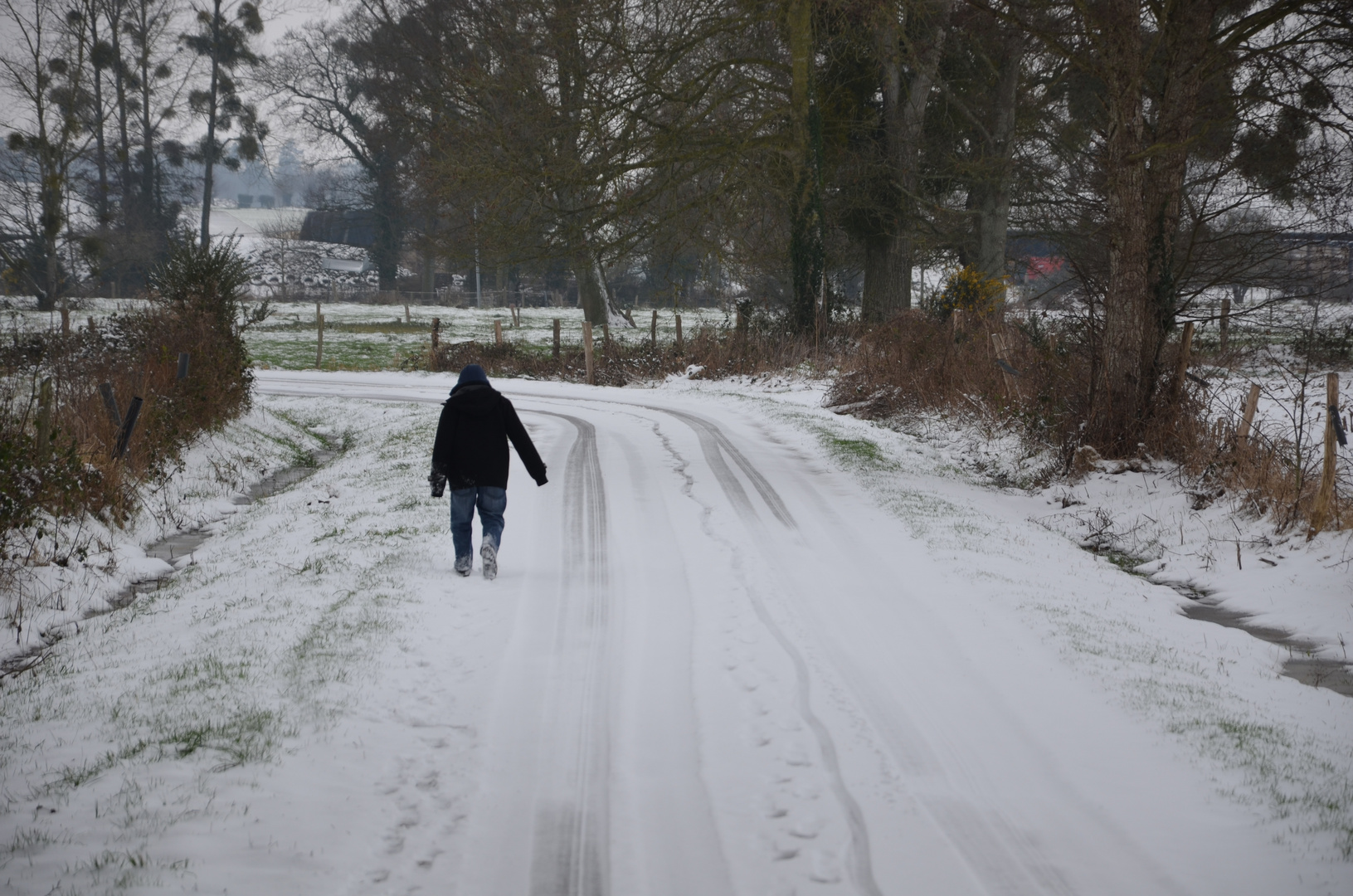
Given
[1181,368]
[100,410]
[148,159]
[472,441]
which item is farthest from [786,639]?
[148,159]

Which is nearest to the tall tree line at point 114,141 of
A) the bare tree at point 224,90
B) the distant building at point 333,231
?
the bare tree at point 224,90

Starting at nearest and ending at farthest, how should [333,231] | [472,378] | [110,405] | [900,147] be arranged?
[472,378], [110,405], [900,147], [333,231]

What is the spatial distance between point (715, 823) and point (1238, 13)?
38.5 feet

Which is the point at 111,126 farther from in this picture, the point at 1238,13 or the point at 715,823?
the point at 715,823

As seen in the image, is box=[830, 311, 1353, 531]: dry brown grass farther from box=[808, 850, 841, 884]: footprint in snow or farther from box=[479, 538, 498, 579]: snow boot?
box=[479, 538, 498, 579]: snow boot

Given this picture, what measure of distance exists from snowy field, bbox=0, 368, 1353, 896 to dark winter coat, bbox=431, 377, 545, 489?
0.81 metres

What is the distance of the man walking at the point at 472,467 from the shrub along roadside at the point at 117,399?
12.0ft

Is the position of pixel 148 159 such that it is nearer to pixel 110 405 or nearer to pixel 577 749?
pixel 110 405

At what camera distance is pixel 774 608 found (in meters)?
6.49

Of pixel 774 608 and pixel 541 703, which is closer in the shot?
pixel 541 703

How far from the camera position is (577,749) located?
4.50 metres

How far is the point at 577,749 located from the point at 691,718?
25.5 inches

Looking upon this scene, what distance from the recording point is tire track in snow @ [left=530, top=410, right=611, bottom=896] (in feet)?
11.7

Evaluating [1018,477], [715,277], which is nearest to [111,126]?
[715,277]
